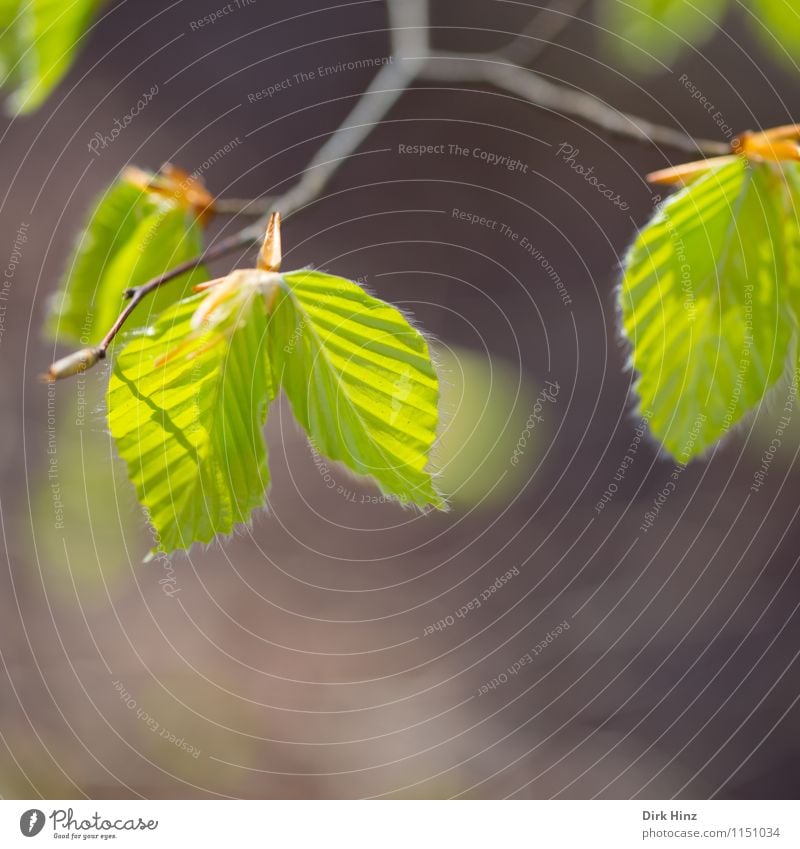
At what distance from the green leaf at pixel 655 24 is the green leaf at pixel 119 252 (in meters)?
0.34

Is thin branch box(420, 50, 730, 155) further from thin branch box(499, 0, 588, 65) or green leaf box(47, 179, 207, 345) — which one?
green leaf box(47, 179, 207, 345)

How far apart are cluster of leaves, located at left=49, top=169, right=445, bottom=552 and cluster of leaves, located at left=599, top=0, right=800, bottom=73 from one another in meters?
0.32

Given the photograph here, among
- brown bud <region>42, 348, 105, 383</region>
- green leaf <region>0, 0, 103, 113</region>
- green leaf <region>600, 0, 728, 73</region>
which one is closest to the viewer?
brown bud <region>42, 348, 105, 383</region>

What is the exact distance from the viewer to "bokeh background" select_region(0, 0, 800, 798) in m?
0.95

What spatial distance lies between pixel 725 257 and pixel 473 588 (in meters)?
0.79

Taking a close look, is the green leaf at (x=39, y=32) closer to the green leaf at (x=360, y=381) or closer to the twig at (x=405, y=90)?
the twig at (x=405, y=90)

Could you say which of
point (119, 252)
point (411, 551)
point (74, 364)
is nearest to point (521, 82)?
point (119, 252)

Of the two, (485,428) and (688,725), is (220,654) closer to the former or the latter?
(485,428)

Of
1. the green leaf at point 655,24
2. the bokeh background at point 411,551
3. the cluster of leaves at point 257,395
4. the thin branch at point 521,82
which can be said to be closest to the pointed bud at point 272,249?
the cluster of leaves at point 257,395

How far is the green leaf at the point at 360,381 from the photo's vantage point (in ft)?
0.94

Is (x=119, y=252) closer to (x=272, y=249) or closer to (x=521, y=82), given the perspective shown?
(x=272, y=249)

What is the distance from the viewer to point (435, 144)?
0.75 meters

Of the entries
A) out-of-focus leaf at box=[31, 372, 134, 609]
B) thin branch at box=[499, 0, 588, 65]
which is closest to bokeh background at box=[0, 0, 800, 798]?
out-of-focus leaf at box=[31, 372, 134, 609]

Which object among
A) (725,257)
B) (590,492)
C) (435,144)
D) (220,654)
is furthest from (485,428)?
(220,654)
